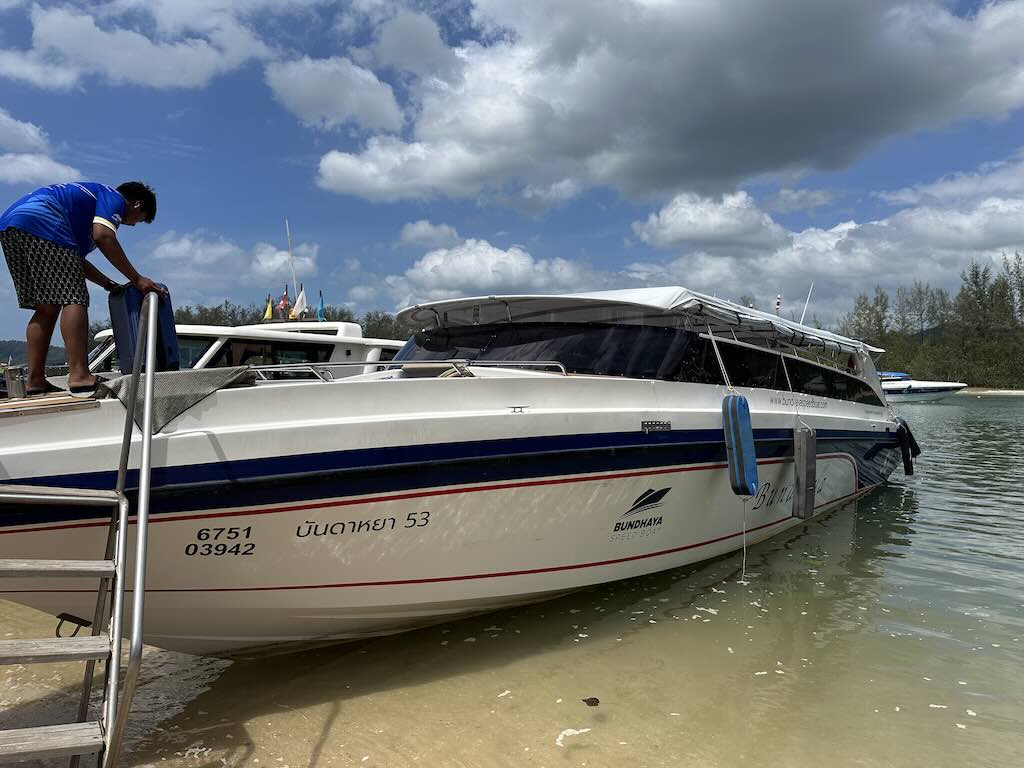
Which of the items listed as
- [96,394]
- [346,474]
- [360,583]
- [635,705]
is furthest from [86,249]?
[635,705]

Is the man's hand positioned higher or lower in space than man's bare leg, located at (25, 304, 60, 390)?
higher

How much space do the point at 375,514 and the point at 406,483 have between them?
0.68 feet

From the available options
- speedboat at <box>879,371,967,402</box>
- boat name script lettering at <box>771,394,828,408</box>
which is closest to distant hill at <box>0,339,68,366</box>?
boat name script lettering at <box>771,394,828,408</box>

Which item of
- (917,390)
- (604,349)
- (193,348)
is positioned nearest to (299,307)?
(193,348)

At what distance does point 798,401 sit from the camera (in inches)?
237

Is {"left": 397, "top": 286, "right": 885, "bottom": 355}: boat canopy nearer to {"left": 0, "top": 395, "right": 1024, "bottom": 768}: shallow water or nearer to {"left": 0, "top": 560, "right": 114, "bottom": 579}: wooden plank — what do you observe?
{"left": 0, "top": 395, "right": 1024, "bottom": 768}: shallow water

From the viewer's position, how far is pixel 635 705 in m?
3.35

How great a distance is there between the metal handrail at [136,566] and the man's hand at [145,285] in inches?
10.6

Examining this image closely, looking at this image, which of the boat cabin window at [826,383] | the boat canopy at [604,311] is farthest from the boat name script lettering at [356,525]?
the boat cabin window at [826,383]

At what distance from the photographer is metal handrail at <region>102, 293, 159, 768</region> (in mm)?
2072

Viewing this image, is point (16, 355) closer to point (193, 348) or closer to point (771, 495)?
point (193, 348)

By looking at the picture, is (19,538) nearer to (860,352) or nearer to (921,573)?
(921,573)

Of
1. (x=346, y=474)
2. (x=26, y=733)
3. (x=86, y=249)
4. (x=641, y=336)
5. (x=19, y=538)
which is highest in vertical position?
(x=86, y=249)

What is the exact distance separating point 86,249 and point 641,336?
3404 millimetres
